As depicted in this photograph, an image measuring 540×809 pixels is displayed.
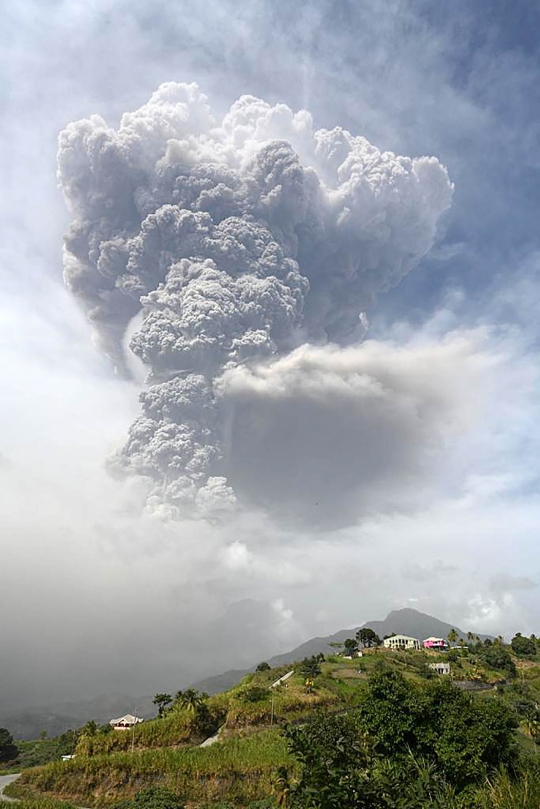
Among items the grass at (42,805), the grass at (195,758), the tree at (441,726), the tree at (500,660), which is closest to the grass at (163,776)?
the grass at (195,758)

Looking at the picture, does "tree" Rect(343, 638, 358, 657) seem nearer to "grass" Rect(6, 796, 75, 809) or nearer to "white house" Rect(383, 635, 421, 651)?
"white house" Rect(383, 635, 421, 651)

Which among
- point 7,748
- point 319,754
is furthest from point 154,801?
point 7,748

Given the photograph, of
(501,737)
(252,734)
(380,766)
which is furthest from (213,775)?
(380,766)

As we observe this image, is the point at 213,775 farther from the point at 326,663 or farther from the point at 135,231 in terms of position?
the point at 135,231

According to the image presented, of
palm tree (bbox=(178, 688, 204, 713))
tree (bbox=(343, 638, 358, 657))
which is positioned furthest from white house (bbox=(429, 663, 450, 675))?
Answer: palm tree (bbox=(178, 688, 204, 713))

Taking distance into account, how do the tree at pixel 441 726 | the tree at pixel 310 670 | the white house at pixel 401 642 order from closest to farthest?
the tree at pixel 441 726
the tree at pixel 310 670
the white house at pixel 401 642

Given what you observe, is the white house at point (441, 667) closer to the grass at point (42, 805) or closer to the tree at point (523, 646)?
the tree at point (523, 646)

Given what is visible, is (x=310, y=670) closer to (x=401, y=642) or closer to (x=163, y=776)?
(x=163, y=776)
